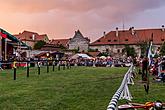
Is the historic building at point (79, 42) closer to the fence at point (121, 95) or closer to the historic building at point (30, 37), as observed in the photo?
the historic building at point (30, 37)

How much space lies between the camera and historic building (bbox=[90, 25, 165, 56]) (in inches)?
5466

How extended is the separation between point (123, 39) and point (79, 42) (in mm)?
22186

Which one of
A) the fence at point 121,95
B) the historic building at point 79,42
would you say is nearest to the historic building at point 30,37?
the historic building at point 79,42

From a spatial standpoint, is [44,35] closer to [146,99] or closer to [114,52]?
[114,52]

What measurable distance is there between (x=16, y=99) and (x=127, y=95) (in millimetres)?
4127

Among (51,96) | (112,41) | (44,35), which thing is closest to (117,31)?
(112,41)

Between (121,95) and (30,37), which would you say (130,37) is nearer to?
(30,37)

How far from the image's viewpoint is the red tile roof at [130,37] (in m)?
138

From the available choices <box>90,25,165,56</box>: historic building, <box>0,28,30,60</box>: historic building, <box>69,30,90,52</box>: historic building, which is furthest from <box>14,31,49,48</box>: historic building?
<box>0,28,30,60</box>: historic building

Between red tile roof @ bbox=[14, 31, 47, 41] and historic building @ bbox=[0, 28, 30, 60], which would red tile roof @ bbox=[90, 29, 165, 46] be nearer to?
red tile roof @ bbox=[14, 31, 47, 41]

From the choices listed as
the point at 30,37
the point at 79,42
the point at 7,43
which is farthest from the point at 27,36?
the point at 7,43

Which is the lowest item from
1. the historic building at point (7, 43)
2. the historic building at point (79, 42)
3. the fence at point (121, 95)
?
the fence at point (121, 95)

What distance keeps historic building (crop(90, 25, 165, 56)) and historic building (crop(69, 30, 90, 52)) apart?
460cm

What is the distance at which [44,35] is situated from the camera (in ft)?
575
